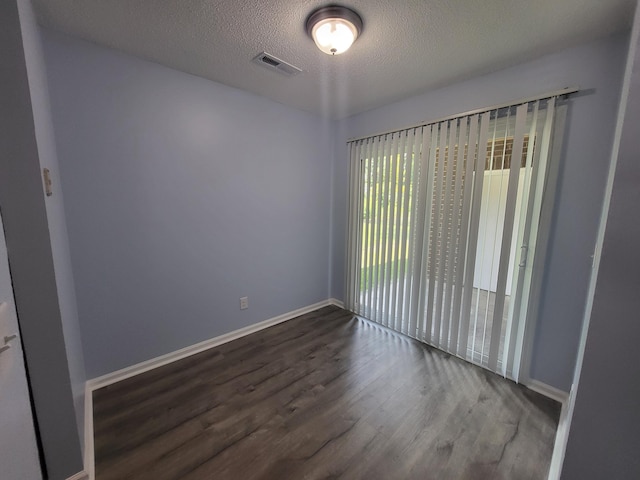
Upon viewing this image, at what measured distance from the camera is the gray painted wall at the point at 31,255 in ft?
3.16

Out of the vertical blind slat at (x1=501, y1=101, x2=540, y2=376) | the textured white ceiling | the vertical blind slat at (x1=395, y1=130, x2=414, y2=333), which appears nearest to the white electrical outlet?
the vertical blind slat at (x1=395, y1=130, x2=414, y2=333)

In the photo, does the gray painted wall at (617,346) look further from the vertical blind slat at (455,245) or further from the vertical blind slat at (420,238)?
the vertical blind slat at (420,238)

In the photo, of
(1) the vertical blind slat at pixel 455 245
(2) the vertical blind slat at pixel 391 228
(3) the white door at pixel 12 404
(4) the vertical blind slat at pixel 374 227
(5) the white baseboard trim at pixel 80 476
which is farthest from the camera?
(4) the vertical blind slat at pixel 374 227

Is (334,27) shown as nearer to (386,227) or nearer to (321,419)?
(386,227)

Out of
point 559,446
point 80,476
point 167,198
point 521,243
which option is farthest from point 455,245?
point 80,476

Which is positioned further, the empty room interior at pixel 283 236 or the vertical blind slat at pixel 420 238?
the vertical blind slat at pixel 420 238

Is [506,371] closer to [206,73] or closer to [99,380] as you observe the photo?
[99,380]

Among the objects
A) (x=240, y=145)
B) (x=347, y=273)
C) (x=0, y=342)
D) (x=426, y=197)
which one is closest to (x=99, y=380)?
(x=0, y=342)

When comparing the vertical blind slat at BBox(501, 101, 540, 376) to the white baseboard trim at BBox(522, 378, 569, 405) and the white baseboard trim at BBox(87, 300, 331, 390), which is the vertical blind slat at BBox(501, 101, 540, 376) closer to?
the white baseboard trim at BBox(522, 378, 569, 405)

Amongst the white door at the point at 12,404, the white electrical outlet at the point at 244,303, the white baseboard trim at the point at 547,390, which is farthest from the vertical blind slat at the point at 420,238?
the white door at the point at 12,404

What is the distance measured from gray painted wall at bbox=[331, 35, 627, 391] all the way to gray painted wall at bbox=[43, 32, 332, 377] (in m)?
1.88

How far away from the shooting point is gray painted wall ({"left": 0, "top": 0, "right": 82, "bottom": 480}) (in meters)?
0.96

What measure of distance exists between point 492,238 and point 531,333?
2.50ft

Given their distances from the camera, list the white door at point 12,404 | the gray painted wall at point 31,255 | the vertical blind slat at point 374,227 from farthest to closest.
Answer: the vertical blind slat at point 374,227 < the gray painted wall at point 31,255 < the white door at point 12,404
